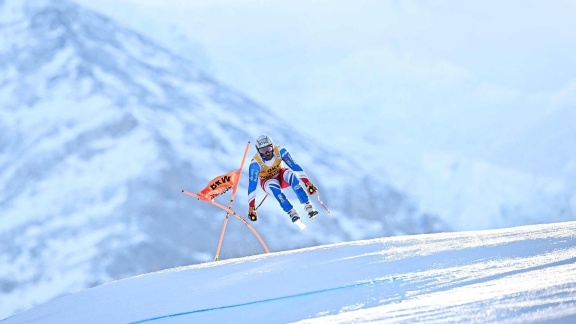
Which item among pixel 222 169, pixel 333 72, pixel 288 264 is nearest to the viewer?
pixel 288 264

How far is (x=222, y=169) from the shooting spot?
73.4 feet

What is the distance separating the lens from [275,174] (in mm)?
9109

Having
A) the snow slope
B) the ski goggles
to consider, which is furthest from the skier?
the snow slope

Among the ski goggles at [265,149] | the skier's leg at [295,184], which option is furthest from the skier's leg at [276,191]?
the ski goggles at [265,149]

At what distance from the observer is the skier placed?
8953mm

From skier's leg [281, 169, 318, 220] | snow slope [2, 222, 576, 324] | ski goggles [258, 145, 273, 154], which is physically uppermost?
ski goggles [258, 145, 273, 154]

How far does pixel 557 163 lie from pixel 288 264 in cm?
1608

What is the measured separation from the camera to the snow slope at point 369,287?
366 centimetres

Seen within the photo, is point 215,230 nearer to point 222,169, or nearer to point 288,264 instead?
point 222,169

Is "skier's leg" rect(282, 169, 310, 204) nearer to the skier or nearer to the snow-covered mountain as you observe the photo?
the skier

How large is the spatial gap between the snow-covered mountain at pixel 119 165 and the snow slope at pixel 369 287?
41.9 feet

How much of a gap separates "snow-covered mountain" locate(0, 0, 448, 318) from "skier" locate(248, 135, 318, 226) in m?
11.0

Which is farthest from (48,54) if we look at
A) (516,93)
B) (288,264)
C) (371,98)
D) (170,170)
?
(288,264)

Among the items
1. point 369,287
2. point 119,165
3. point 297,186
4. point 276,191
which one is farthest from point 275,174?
point 119,165
